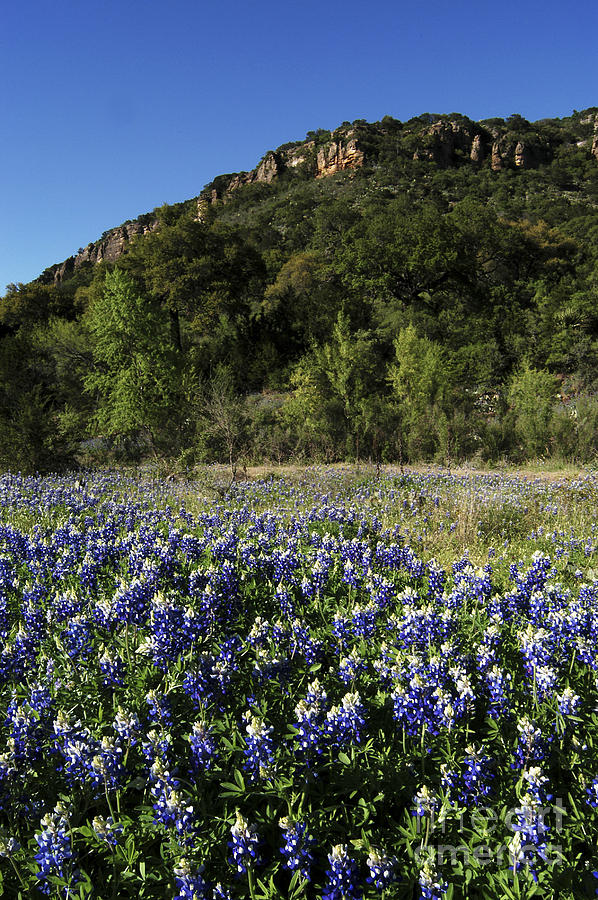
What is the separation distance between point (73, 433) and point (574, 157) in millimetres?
97231

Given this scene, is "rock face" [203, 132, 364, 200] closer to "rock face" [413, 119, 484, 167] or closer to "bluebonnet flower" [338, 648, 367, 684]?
"rock face" [413, 119, 484, 167]

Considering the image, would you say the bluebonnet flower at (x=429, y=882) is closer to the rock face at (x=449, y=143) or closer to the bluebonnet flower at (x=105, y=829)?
the bluebonnet flower at (x=105, y=829)

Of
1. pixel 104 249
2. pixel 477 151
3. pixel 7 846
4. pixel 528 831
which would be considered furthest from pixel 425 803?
pixel 104 249

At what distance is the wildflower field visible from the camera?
204 centimetres

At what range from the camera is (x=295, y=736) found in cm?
248

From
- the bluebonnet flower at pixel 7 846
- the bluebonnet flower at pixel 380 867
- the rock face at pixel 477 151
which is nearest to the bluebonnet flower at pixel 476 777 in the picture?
the bluebonnet flower at pixel 380 867

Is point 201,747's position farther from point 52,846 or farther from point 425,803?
point 425,803

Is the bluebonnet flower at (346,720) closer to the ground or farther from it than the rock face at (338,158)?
closer to the ground

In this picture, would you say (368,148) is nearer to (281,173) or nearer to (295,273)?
(281,173)

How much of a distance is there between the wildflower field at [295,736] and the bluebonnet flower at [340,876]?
1 cm

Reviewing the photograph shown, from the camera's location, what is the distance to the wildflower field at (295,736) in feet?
6.71

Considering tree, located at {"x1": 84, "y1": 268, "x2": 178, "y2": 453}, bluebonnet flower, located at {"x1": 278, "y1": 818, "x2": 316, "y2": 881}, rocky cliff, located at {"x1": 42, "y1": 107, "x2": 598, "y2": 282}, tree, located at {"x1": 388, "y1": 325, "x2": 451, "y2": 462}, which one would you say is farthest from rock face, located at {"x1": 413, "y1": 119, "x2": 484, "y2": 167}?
bluebonnet flower, located at {"x1": 278, "y1": 818, "x2": 316, "y2": 881}

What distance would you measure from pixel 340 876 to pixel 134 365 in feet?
62.7

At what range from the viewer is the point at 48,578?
507 centimetres
